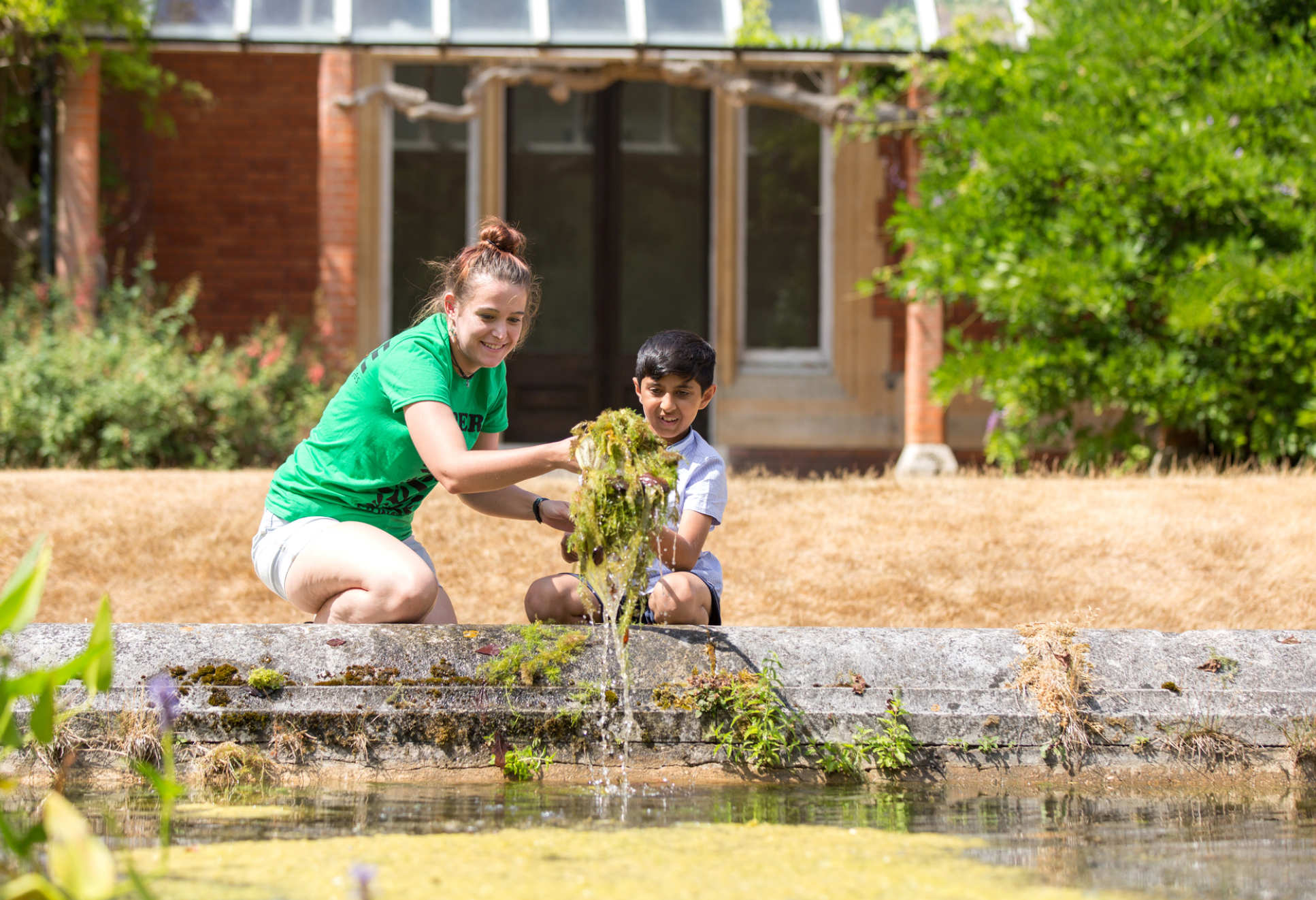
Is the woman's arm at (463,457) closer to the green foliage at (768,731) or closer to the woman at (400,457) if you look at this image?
the woman at (400,457)

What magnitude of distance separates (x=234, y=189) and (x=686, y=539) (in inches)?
343

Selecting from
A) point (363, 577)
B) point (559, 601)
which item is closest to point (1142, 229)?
point (559, 601)

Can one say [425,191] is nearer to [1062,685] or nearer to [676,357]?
[676,357]

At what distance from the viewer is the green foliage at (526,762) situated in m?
3.17

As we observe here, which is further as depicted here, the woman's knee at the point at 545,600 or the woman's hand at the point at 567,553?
the woman's knee at the point at 545,600

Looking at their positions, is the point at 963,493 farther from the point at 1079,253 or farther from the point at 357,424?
the point at 357,424

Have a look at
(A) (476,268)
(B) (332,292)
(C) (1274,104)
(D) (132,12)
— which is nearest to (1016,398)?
(C) (1274,104)

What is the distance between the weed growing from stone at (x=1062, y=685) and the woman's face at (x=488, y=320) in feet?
5.44

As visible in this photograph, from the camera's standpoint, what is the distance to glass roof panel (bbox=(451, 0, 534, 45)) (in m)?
9.15

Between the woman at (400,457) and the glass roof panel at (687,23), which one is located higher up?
the glass roof panel at (687,23)

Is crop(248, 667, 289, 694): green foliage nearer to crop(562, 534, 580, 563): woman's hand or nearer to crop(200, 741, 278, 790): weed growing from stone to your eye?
crop(200, 741, 278, 790): weed growing from stone

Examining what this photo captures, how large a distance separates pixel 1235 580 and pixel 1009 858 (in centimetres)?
376

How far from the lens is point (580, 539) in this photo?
3240 mm

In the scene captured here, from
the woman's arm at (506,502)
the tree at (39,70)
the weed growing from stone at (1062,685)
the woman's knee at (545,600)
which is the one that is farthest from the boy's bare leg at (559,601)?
the tree at (39,70)
